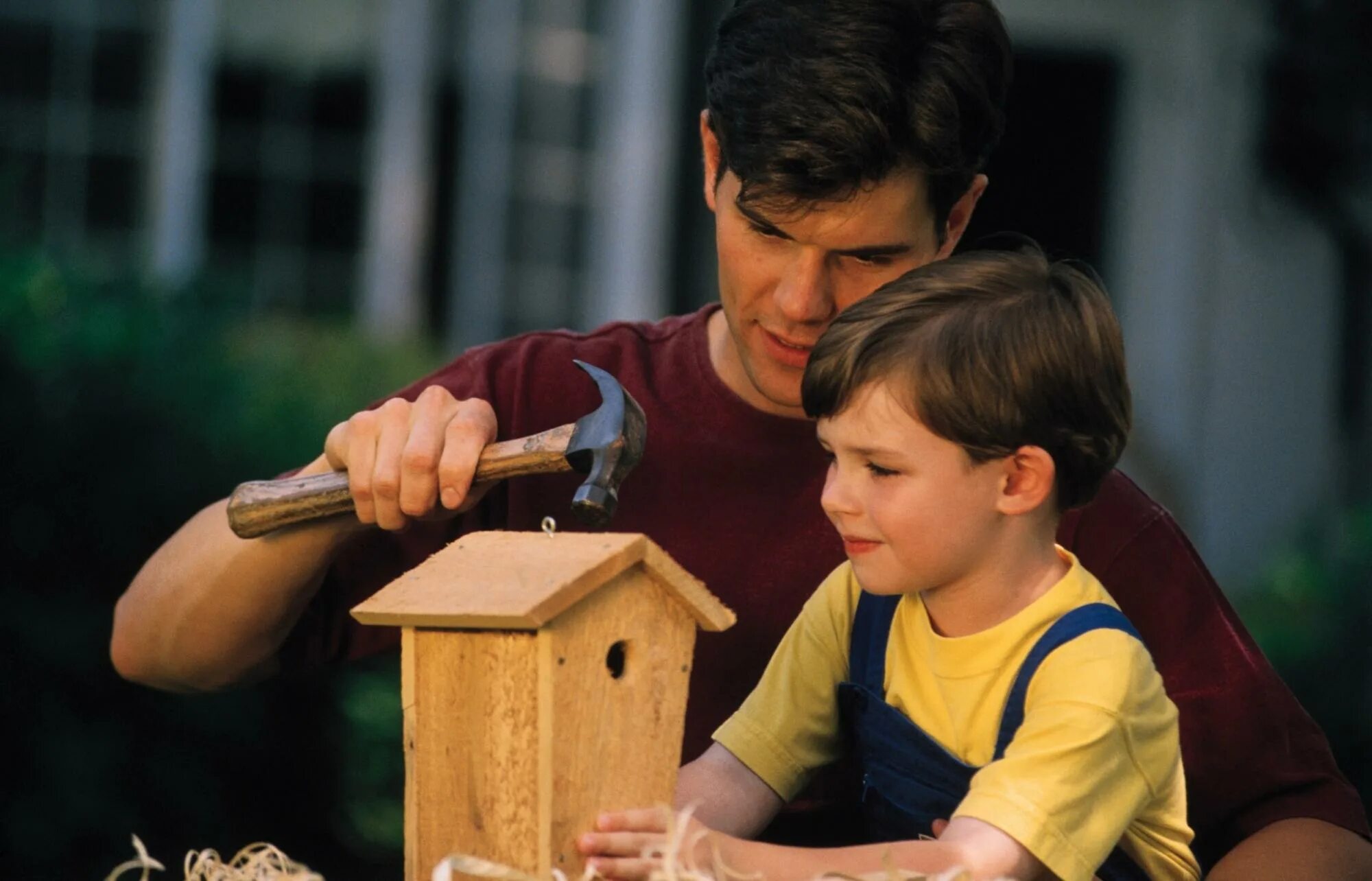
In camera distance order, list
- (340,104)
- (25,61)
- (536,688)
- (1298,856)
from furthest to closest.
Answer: (340,104)
(25,61)
(1298,856)
(536,688)

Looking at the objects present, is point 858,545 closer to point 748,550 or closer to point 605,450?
point 605,450

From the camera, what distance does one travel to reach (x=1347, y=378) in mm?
8625

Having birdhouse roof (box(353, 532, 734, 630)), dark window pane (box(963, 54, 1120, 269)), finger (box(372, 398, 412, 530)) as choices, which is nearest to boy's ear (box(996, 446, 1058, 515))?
birdhouse roof (box(353, 532, 734, 630))

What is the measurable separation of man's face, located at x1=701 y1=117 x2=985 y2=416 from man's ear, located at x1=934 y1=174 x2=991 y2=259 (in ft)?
0.24

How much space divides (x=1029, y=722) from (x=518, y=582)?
0.62 m

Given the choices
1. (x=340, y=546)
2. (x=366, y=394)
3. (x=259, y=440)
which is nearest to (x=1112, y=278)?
(x=366, y=394)

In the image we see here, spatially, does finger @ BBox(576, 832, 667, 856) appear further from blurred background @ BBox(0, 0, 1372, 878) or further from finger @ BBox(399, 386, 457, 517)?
blurred background @ BBox(0, 0, 1372, 878)

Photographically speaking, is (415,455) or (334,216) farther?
(334,216)

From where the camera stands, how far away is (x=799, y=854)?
85.5 inches

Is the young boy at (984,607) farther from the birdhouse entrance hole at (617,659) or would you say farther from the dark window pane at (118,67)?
the dark window pane at (118,67)

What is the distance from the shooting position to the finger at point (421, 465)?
245 cm

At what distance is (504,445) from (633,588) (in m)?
0.32

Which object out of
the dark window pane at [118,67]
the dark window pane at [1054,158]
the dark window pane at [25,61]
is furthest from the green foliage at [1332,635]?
the dark window pane at [25,61]

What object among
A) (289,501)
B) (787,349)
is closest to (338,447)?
(289,501)
